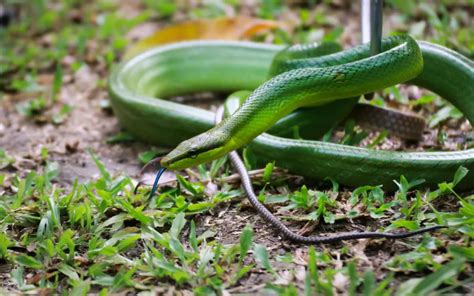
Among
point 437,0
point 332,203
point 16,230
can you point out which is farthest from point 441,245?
point 437,0

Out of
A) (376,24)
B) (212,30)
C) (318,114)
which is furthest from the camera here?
(212,30)

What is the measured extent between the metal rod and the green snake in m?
0.09

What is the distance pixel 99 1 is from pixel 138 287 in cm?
543

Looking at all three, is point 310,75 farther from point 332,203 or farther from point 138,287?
point 138,287

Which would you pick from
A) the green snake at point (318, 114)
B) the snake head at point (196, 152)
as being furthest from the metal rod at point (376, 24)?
the snake head at point (196, 152)

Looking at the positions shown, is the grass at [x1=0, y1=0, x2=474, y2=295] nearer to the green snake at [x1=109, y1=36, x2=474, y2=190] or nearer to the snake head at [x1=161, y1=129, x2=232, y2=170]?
the green snake at [x1=109, y1=36, x2=474, y2=190]

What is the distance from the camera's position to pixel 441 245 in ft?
9.87

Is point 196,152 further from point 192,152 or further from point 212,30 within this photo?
point 212,30

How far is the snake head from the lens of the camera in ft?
11.2

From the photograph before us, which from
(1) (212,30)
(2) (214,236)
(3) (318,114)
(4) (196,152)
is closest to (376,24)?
(3) (318,114)

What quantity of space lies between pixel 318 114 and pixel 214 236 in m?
1.27

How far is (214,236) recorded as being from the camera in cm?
340

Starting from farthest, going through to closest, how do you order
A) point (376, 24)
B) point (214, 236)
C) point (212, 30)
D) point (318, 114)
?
point (212, 30)
point (318, 114)
point (376, 24)
point (214, 236)

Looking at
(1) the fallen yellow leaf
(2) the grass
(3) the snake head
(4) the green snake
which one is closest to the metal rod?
(4) the green snake
